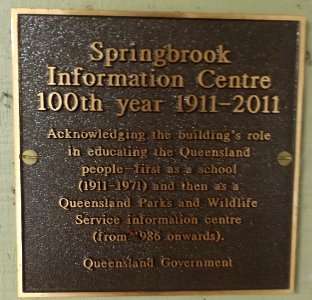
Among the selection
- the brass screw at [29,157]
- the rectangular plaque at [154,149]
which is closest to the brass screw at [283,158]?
the rectangular plaque at [154,149]

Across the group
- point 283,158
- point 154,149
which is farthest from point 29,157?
point 283,158

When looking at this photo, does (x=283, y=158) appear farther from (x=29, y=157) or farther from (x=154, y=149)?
(x=29, y=157)

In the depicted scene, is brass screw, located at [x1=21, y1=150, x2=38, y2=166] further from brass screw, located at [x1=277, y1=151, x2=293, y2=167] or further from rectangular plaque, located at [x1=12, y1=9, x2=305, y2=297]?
brass screw, located at [x1=277, y1=151, x2=293, y2=167]

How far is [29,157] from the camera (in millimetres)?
1176

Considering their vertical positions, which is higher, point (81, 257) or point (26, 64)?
point (26, 64)

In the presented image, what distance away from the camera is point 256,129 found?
1.21 m

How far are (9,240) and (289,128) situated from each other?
39.0 inches

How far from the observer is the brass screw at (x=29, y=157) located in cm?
118

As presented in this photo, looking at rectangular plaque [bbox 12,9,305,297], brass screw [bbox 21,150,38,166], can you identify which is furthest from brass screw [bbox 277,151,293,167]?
brass screw [bbox 21,150,38,166]

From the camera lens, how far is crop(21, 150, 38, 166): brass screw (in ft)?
3.86

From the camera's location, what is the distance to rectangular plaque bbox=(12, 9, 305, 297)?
45.5 inches

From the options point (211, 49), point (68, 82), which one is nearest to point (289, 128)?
point (211, 49)

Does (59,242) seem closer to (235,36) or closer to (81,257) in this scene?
(81,257)

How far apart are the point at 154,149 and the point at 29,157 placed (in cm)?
40
